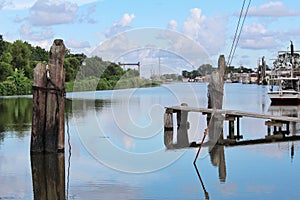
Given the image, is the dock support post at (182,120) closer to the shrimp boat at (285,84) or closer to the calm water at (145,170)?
the calm water at (145,170)

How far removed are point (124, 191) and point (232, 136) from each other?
11061 millimetres

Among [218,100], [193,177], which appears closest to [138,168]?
[193,177]

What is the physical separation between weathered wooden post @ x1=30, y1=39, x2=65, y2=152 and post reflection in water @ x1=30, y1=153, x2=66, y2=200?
0.71 meters

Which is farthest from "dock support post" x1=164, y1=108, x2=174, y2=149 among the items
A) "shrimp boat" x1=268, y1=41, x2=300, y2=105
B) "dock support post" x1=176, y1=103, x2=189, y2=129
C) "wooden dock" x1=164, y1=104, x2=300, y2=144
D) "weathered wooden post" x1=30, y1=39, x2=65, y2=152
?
"shrimp boat" x1=268, y1=41, x2=300, y2=105

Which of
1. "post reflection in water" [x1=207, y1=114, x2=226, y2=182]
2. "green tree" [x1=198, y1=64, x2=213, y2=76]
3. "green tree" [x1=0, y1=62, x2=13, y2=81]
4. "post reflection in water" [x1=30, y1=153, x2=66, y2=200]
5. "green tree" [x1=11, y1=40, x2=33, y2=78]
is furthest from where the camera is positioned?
"green tree" [x1=11, y1=40, x2=33, y2=78]

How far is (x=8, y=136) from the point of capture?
22703 millimetres

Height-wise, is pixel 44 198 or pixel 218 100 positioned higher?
pixel 218 100

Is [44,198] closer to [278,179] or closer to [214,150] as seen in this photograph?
[278,179]

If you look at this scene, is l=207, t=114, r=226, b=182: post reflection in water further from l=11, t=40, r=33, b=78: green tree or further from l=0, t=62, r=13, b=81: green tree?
l=11, t=40, r=33, b=78: green tree

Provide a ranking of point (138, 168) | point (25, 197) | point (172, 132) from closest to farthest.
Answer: point (25, 197) → point (138, 168) → point (172, 132)

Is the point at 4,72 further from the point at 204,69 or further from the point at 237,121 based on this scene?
the point at 204,69

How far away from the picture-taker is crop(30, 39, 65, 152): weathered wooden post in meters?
16.3

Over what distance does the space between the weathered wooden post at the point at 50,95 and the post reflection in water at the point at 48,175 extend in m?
0.71

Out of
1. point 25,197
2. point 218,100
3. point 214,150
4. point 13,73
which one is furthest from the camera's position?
point 13,73
